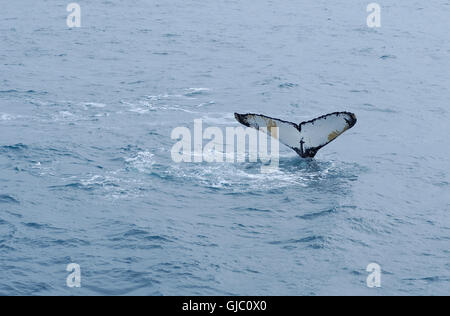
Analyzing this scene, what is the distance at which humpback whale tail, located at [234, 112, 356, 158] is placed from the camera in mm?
21125

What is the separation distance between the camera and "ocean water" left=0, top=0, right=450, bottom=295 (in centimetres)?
1627

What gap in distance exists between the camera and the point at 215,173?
21906 mm

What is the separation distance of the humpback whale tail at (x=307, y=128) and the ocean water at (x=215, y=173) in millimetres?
711

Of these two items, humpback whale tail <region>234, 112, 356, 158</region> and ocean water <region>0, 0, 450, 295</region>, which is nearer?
ocean water <region>0, 0, 450, 295</region>

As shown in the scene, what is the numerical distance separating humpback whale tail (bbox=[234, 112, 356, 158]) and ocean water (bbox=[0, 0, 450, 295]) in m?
0.71

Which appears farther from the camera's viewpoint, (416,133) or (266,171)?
(416,133)

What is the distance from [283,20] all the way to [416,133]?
79.5 feet

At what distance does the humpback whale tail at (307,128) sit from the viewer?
21.1 metres

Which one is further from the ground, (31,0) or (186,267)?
(31,0)

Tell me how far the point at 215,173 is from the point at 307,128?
2895 millimetres

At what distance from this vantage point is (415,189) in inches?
842
